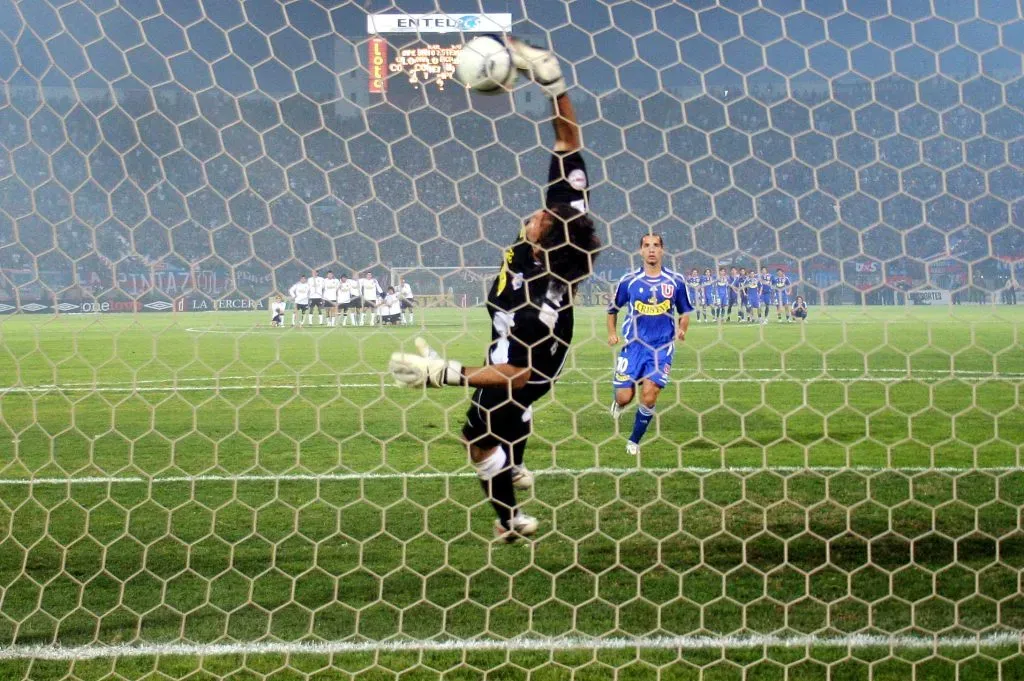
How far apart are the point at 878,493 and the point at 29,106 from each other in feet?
13.5

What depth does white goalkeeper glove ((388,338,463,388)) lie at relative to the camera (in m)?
3.40

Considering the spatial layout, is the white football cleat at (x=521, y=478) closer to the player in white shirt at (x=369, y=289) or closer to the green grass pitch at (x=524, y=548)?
the green grass pitch at (x=524, y=548)

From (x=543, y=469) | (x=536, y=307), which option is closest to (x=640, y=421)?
(x=543, y=469)

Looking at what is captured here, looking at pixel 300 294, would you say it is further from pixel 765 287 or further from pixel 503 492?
pixel 503 492

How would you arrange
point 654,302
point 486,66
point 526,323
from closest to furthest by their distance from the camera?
point 486,66 < point 526,323 < point 654,302

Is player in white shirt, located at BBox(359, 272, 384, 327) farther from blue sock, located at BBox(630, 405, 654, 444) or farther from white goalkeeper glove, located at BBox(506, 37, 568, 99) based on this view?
blue sock, located at BBox(630, 405, 654, 444)

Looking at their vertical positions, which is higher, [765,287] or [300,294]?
[765,287]

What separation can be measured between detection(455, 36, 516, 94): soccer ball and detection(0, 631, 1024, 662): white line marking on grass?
162cm

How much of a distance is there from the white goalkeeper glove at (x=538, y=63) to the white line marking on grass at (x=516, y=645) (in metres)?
1.61

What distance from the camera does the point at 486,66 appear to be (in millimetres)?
2955

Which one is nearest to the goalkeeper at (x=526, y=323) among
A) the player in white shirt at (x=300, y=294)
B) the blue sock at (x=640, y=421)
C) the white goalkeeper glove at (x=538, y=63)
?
the white goalkeeper glove at (x=538, y=63)

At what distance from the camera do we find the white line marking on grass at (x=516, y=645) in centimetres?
293

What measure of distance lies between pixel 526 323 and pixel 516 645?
117cm

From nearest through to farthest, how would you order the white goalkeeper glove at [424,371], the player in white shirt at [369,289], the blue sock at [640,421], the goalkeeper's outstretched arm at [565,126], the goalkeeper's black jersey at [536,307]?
the goalkeeper's outstretched arm at [565,126], the goalkeeper's black jersey at [536,307], the white goalkeeper glove at [424,371], the player in white shirt at [369,289], the blue sock at [640,421]
